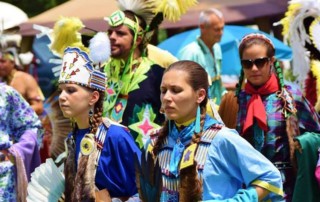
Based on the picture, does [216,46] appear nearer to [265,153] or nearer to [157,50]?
[157,50]

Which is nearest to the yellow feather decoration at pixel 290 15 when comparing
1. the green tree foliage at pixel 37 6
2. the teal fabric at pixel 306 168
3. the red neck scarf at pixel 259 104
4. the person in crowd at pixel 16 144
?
the red neck scarf at pixel 259 104

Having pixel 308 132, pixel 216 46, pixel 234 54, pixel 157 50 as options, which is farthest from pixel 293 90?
pixel 234 54

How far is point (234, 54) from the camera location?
479 inches

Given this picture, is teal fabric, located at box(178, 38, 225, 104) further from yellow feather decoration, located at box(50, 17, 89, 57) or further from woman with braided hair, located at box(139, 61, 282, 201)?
woman with braided hair, located at box(139, 61, 282, 201)

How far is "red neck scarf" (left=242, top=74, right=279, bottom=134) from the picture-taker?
6.34 m

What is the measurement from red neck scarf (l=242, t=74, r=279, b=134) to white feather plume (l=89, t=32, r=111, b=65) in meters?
0.90

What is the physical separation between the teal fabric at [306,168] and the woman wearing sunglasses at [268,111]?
0.17ft

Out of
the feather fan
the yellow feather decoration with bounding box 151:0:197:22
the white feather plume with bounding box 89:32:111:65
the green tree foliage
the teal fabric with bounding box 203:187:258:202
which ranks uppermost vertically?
the green tree foliage

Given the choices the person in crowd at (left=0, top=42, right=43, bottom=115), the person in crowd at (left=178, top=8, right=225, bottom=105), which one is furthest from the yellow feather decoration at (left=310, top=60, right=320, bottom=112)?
the person in crowd at (left=0, top=42, right=43, bottom=115)

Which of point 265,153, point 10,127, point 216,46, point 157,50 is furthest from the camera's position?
point 216,46

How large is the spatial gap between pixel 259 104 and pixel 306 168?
1.51ft

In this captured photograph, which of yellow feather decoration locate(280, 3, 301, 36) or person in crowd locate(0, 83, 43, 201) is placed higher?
yellow feather decoration locate(280, 3, 301, 36)

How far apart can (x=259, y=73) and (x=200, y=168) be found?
1.60m

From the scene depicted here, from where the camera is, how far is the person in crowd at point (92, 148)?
545 centimetres
